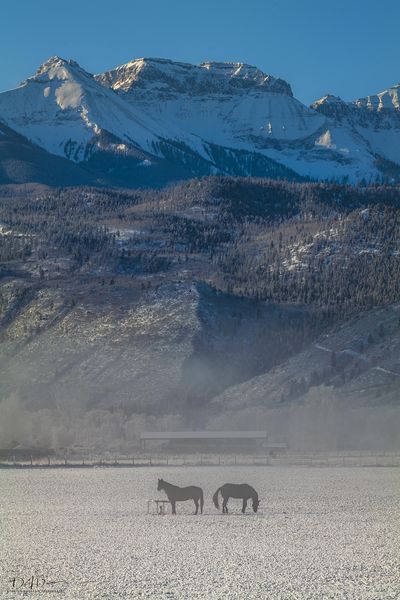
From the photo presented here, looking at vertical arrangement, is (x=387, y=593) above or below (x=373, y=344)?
below

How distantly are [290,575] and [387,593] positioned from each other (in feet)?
15.9

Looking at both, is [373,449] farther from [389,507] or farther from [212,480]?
[389,507]

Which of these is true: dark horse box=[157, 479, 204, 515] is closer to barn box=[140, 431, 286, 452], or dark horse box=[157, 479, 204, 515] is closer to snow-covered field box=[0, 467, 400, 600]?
snow-covered field box=[0, 467, 400, 600]

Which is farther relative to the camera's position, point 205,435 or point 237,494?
point 205,435

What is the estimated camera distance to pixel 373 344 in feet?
611

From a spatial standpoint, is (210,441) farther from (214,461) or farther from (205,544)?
(205,544)

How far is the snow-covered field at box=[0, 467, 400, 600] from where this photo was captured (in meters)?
46.1

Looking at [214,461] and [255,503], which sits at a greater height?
[214,461]

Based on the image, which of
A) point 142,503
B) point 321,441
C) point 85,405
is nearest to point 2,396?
point 85,405

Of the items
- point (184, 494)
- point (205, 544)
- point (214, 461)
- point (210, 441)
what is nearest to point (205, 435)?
point (210, 441)

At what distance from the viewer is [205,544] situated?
182ft

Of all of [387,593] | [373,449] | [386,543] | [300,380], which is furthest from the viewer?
[300,380]
